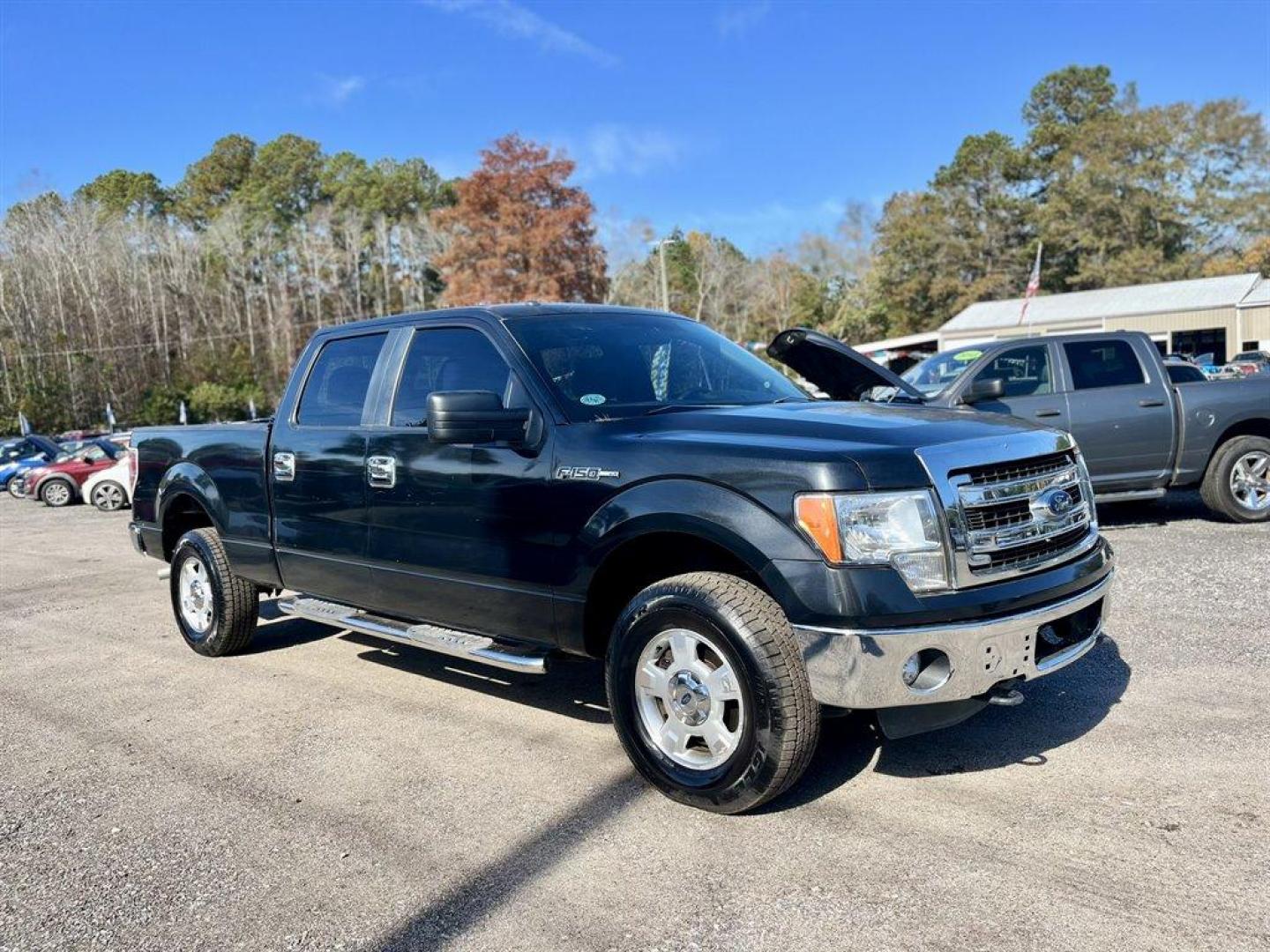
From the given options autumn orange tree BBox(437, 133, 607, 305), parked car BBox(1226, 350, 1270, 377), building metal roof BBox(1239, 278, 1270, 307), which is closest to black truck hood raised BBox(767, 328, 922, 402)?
parked car BBox(1226, 350, 1270, 377)

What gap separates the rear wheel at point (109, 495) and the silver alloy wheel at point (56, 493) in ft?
6.40

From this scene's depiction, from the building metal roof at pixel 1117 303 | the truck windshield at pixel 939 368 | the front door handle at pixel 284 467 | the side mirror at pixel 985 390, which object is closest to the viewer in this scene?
the front door handle at pixel 284 467

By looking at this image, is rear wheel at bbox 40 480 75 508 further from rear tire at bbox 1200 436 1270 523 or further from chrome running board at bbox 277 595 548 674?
rear tire at bbox 1200 436 1270 523

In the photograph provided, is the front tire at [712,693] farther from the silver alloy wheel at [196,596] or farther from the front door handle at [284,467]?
the silver alloy wheel at [196,596]

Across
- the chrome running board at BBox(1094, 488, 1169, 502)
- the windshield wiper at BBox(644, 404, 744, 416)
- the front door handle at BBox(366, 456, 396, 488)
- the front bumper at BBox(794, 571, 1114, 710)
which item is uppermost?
the windshield wiper at BBox(644, 404, 744, 416)

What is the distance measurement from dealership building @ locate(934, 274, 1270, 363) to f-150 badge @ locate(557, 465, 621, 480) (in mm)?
38959

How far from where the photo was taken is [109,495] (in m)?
19.1

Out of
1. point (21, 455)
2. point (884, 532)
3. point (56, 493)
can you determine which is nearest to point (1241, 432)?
point (884, 532)

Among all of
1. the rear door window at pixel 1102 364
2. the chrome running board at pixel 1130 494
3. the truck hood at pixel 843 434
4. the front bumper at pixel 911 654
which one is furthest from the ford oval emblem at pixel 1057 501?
the rear door window at pixel 1102 364

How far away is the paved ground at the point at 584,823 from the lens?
2.85 m

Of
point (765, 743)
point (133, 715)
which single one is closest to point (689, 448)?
point (765, 743)

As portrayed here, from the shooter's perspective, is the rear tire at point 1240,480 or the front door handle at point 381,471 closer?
the front door handle at point 381,471

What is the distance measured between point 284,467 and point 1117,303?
47.4m

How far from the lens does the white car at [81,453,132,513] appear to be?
62.2ft
